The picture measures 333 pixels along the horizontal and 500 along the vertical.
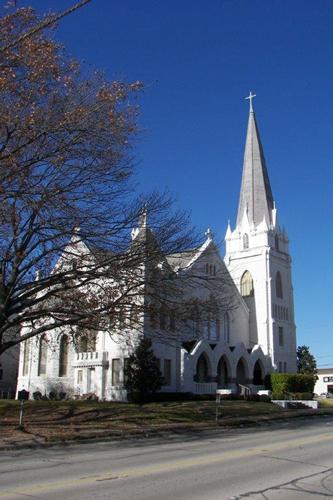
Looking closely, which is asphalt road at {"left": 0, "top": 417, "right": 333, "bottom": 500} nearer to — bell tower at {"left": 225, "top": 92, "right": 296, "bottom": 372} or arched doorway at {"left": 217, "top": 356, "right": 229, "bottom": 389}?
arched doorway at {"left": 217, "top": 356, "right": 229, "bottom": 389}

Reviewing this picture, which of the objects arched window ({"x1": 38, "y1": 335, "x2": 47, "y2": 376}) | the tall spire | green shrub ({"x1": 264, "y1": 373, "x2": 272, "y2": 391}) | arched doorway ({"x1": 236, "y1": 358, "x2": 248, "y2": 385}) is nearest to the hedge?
green shrub ({"x1": 264, "y1": 373, "x2": 272, "y2": 391})

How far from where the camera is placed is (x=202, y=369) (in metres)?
47.6

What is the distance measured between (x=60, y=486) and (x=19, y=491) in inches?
26.5

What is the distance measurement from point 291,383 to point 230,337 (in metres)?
6.91

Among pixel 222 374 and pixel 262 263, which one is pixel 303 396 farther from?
pixel 262 263

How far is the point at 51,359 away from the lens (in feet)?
142

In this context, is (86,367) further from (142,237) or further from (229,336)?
(142,237)

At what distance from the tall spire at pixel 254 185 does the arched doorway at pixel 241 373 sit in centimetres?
1768

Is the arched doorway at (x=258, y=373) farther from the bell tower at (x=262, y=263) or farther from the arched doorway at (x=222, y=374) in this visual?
the arched doorway at (x=222, y=374)

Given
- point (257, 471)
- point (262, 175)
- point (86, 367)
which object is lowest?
point (257, 471)

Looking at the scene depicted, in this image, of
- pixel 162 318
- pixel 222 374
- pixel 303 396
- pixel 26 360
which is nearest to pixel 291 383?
pixel 303 396

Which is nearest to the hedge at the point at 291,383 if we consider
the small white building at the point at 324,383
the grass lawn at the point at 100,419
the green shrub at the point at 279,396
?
the green shrub at the point at 279,396

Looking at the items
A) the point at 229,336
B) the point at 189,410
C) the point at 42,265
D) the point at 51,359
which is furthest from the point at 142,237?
the point at 229,336

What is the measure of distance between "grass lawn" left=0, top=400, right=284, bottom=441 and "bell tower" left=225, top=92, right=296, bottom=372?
29683 millimetres
